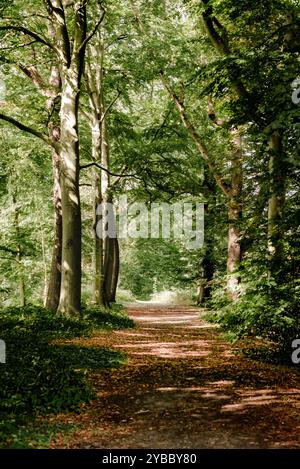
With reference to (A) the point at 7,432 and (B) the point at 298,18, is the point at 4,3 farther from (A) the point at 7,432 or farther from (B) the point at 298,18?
(A) the point at 7,432

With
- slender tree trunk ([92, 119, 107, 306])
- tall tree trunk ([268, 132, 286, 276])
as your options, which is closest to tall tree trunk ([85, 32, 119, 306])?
slender tree trunk ([92, 119, 107, 306])

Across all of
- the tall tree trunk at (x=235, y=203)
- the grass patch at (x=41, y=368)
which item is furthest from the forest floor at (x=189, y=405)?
the tall tree trunk at (x=235, y=203)

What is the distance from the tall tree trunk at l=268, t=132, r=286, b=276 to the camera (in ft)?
25.5

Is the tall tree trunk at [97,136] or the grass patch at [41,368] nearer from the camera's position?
the grass patch at [41,368]

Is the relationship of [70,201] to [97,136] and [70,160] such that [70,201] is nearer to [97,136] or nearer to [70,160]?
[70,160]

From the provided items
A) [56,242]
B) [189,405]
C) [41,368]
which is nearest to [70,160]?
[56,242]

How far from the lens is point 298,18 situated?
28.5 ft

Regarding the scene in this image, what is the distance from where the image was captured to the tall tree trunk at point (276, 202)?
7.77m

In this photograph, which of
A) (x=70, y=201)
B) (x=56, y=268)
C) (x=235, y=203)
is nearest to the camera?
(x=70, y=201)

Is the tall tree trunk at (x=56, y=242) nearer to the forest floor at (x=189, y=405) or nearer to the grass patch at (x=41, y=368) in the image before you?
the grass patch at (x=41, y=368)

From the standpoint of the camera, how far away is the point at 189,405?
6.04 metres

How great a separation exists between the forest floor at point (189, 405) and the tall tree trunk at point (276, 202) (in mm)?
2155

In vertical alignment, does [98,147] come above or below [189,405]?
above

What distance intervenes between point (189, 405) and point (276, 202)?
5.78m
